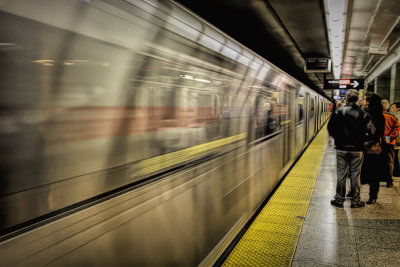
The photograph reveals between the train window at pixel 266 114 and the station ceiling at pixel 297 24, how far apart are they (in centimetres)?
172

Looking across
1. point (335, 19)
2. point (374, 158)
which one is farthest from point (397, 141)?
point (335, 19)

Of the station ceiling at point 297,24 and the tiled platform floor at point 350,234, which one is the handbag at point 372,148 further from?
the station ceiling at point 297,24

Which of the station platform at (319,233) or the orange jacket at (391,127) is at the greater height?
the orange jacket at (391,127)

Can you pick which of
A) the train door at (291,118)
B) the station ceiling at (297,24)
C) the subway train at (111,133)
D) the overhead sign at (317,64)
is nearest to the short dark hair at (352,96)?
the station ceiling at (297,24)

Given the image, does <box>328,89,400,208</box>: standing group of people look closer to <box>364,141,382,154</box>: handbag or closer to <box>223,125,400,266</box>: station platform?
<box>364,141,382,154</box>: handbag

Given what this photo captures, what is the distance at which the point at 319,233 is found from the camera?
3799 millimetres

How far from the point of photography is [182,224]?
2262 mm

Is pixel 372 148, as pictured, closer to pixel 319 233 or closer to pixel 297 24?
pixel 319 233

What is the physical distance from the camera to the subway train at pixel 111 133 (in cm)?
114

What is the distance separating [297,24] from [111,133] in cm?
639

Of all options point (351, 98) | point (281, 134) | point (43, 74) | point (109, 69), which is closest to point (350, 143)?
point (351, 98)

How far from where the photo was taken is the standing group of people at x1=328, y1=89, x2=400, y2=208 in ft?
14.6

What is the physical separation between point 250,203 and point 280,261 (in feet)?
3.31

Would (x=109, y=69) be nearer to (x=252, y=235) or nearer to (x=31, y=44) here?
(x=31, y=44)
